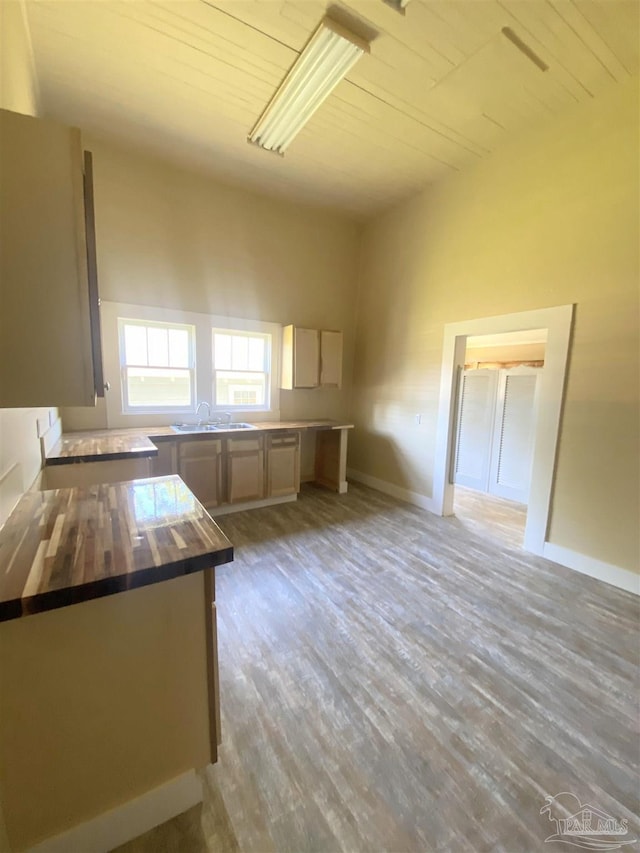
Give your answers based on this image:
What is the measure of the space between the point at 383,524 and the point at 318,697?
81.5 inches

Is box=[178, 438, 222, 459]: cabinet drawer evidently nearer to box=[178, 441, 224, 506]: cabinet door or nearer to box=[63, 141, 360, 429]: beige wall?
box=[178, 441, 224, 506]: cabinet door

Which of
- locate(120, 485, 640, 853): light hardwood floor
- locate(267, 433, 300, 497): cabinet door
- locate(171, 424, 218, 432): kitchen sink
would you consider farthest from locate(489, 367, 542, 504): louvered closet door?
locate(171, 424, 218, 432): kitchen sink

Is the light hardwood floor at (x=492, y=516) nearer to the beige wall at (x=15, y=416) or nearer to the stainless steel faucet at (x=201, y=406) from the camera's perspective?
the stainless steel faucet at (x=201, y=406)

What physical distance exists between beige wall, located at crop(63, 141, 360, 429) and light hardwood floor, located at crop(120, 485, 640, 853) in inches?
107

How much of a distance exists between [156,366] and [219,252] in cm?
146

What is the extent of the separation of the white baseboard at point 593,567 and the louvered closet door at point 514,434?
1.32m

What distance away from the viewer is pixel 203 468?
3.46m

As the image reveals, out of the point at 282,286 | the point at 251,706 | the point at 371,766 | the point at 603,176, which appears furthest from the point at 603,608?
the point at 282,286

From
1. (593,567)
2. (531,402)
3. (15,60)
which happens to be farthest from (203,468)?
(531,402)

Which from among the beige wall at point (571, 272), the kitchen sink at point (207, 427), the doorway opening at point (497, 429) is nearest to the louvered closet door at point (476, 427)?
the doorway opening at point (497, 429)

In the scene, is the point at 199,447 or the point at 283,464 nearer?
the point at 199,447

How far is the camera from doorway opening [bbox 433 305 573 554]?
2803 millimetres

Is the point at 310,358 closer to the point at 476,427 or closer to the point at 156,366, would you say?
the point at 156,366

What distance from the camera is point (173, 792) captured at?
113cm
